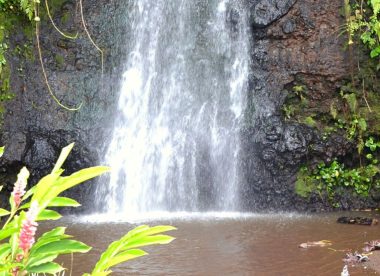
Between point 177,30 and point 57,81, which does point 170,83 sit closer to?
point 177,30

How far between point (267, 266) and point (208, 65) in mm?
6333

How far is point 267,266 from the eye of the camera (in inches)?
201

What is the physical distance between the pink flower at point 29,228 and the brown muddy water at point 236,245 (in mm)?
3992

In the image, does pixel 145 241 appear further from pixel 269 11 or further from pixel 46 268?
pixel 269 11

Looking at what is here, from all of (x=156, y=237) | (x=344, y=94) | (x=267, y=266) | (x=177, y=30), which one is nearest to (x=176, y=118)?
(x=177, y=30)

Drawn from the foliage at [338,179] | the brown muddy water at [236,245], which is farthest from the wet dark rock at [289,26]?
the brown muddy water at [236,245]

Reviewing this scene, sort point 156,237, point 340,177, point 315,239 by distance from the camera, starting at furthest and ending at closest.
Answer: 1. point 340,177
2. point 315,239
3. point 156,237

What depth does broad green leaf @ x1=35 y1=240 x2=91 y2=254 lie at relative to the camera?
1.11 meters

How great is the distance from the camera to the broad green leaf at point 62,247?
1.11m

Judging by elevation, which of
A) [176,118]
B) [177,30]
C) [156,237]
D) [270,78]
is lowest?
[156,237]

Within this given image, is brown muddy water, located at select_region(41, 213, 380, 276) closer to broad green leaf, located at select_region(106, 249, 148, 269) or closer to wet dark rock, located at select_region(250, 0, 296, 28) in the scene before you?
broad green leaf, located at select_region(106, 249, 148, 269)

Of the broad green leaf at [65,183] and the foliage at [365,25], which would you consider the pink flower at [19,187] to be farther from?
the foliage at [365,25]

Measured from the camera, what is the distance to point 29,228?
38.2 inches

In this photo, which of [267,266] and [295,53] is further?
[295,53]
